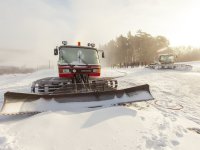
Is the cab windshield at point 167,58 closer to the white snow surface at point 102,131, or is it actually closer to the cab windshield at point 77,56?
the cab windshield at point 77,56

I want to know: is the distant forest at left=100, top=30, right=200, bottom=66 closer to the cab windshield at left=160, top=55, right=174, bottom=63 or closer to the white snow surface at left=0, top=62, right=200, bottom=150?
the cab windshield at left=160, top=55, right=174, bottom=63

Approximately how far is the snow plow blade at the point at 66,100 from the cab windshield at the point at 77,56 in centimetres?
243

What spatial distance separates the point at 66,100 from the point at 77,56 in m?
2.92

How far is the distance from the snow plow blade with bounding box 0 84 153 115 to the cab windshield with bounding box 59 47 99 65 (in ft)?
7.97

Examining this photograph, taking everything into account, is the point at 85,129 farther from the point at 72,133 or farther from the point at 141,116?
the point at 141,116

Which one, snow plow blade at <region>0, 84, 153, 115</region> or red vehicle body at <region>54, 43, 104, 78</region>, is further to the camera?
red vehicle body at <region>54, 43, 104, 78</region>

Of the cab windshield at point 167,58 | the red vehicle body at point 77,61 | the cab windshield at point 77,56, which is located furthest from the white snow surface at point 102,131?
the cab windshield at point 167,58

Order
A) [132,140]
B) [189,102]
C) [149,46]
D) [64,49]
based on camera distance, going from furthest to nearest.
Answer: [149,46] < [64,49] < [189,102] < [132,140]

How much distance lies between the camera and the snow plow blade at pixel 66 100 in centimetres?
477

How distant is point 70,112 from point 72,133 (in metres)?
1.33

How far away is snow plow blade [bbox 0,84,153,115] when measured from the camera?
15.6 feet

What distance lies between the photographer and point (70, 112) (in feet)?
16.8

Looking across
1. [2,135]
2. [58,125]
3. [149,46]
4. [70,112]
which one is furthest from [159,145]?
[149,46]


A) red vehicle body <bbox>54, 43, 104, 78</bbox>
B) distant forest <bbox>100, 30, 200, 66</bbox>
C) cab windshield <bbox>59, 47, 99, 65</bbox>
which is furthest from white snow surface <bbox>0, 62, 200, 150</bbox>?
distant forest <bbox>100, 30, 200, 66</bbox>
